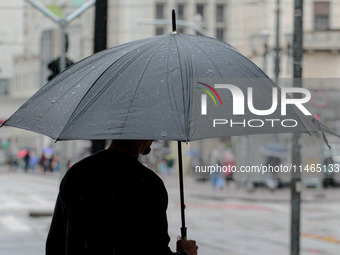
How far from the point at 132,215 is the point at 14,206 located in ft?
70.7

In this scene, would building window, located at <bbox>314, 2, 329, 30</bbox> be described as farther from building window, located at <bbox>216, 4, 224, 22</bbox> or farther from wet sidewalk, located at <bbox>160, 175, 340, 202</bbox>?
building window, located at <bbox>216, 4, 224, 22</bbox>

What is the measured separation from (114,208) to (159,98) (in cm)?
53

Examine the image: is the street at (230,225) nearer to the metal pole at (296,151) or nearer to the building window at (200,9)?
the metal pole at (296,151)

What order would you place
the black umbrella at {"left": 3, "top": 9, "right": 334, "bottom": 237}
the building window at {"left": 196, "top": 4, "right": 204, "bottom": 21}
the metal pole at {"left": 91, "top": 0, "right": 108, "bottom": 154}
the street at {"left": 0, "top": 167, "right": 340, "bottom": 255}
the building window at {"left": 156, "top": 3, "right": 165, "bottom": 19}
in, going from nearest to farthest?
the black umbrella at {"left": 3, "top": 9, "right": 334, "bottom": 237}
the metal pole at {"left": 91, "top": 0, "right": 108, "bottom": 154}
the street at {"left": 0, "top": 167, "right": 340, "bottom": 255}
the building window at {"left": 196, "top": 4, "right": 204, "bottom": 21}
the building window at {"left": 156, "top": 3, "right": 165, "bottom": 19}

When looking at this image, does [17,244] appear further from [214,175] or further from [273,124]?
[214,175]

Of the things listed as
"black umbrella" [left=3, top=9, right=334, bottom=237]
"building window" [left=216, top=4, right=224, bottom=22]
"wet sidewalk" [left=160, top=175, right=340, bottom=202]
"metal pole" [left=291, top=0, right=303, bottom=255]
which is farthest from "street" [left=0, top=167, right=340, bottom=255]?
"building window" [left=216, top=4, right=224, bottom=22]

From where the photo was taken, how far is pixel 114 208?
10.6 ft

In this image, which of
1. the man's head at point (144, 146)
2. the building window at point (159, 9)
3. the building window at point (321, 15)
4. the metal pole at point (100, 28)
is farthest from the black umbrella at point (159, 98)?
the building window at point (159, 9)

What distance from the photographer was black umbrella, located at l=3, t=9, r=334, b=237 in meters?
3.41

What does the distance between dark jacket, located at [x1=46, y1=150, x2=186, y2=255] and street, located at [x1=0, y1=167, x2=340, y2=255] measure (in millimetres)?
9622

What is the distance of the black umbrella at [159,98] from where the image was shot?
11.2 ft

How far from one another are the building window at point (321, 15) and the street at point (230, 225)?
588 inches

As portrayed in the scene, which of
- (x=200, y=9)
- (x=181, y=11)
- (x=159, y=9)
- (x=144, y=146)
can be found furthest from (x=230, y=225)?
(x=159, y=9)

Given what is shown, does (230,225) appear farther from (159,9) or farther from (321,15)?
(159,9)
